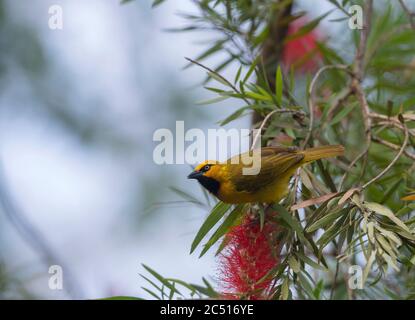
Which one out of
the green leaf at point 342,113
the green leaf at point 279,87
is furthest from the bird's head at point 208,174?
the green leaf at point 342,113

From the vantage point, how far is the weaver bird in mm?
2262

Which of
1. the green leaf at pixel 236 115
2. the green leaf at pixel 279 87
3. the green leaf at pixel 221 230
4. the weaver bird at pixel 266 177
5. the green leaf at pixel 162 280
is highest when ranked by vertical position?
the green leaf at pixel 279 87

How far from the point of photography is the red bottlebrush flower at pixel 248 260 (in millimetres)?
2008

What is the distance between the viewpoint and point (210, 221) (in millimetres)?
2115

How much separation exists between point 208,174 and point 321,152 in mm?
382

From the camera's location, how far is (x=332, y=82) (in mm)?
2938

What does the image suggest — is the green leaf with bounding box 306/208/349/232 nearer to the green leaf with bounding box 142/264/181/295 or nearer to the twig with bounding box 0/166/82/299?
the green leaf with bounding box 142/264/181/295

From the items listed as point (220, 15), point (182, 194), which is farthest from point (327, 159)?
point (220, 15)

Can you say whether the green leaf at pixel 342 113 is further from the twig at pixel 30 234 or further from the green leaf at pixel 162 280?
the twig at pixel 30 234

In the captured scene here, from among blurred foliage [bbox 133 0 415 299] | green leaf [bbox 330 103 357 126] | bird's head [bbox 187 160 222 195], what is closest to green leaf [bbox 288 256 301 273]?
blurred foliage [bbox 133 0 415 299]

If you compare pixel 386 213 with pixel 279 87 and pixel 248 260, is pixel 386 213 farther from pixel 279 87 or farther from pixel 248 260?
Result: pixel 279 87

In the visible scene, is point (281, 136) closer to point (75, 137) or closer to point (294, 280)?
point (294, 280)

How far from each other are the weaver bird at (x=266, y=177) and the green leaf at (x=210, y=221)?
1.7 inches

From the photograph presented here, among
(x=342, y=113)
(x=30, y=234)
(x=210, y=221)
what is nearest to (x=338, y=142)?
(x=342, y=113)
